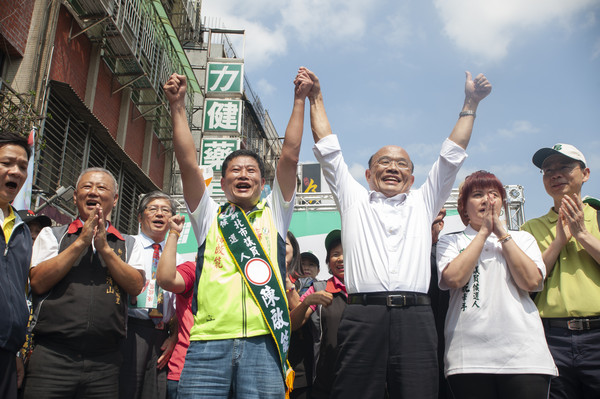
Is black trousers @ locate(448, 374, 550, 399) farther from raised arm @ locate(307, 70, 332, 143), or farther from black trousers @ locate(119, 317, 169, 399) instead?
black trousers @ locate(119, 317, 169, 399)

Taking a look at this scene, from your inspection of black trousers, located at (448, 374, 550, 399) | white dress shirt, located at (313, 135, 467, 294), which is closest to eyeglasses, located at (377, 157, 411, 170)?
white dress shirt, located at (313, 135, 467, 294)

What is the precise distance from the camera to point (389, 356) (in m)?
2.58

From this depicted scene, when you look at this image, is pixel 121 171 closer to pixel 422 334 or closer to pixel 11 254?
pixel 11 254

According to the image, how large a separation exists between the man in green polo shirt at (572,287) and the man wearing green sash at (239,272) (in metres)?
1.65

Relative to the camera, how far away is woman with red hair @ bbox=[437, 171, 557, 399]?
2.62 m

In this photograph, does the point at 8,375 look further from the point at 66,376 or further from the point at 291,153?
the point at 291,153

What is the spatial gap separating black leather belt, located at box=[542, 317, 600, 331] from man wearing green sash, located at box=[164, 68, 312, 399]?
167 cm

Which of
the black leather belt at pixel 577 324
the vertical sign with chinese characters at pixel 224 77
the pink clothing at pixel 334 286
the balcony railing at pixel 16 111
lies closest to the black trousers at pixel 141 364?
the pink clothing at pixel 334 286

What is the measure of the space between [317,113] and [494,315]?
162 cm

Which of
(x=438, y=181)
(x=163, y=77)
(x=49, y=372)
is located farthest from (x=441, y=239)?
(x=163, y=77)

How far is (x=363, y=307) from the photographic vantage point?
2689mm

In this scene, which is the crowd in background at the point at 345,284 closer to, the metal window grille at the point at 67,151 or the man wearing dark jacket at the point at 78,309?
the man wearing dark jacket at the point at 78,309

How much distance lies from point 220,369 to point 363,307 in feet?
2.74

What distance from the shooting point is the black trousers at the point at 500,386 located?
2576mm
